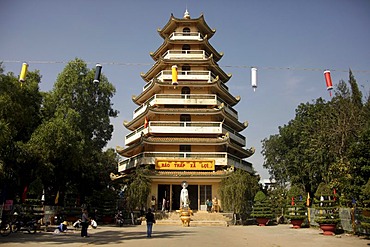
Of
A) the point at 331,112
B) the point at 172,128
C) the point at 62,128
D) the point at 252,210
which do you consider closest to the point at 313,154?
the point at 331,112

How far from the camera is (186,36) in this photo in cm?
3219

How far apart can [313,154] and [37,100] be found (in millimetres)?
22488

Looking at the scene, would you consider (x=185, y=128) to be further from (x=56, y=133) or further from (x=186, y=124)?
(x=56, y=133)

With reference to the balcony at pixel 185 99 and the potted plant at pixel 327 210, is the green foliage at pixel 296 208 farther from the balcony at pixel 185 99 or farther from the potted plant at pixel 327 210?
the balcony at pixel 185 99

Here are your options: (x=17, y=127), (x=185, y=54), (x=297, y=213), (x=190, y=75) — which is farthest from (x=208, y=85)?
(x=17, y=127)

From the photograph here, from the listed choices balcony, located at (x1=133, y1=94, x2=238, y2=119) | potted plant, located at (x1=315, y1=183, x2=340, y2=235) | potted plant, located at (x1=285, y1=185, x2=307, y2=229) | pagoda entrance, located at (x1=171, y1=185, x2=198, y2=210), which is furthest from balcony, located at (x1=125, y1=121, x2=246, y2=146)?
potted plant, located at (x1=315, y1=183, x2=340, y2=235)

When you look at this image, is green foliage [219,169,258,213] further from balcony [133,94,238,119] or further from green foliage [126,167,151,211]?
balcony [133,94,238,119]

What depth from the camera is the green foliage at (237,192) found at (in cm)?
2397

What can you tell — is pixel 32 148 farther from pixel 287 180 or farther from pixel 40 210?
pixel 287 180

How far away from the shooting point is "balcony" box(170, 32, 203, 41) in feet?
105

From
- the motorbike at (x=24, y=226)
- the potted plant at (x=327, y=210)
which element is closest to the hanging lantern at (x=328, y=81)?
the potted plant at (x=327, y=210)

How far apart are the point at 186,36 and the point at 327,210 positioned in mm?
20731

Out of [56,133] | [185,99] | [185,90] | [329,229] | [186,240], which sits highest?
[185,90]

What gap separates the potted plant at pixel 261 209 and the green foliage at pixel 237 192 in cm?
93
